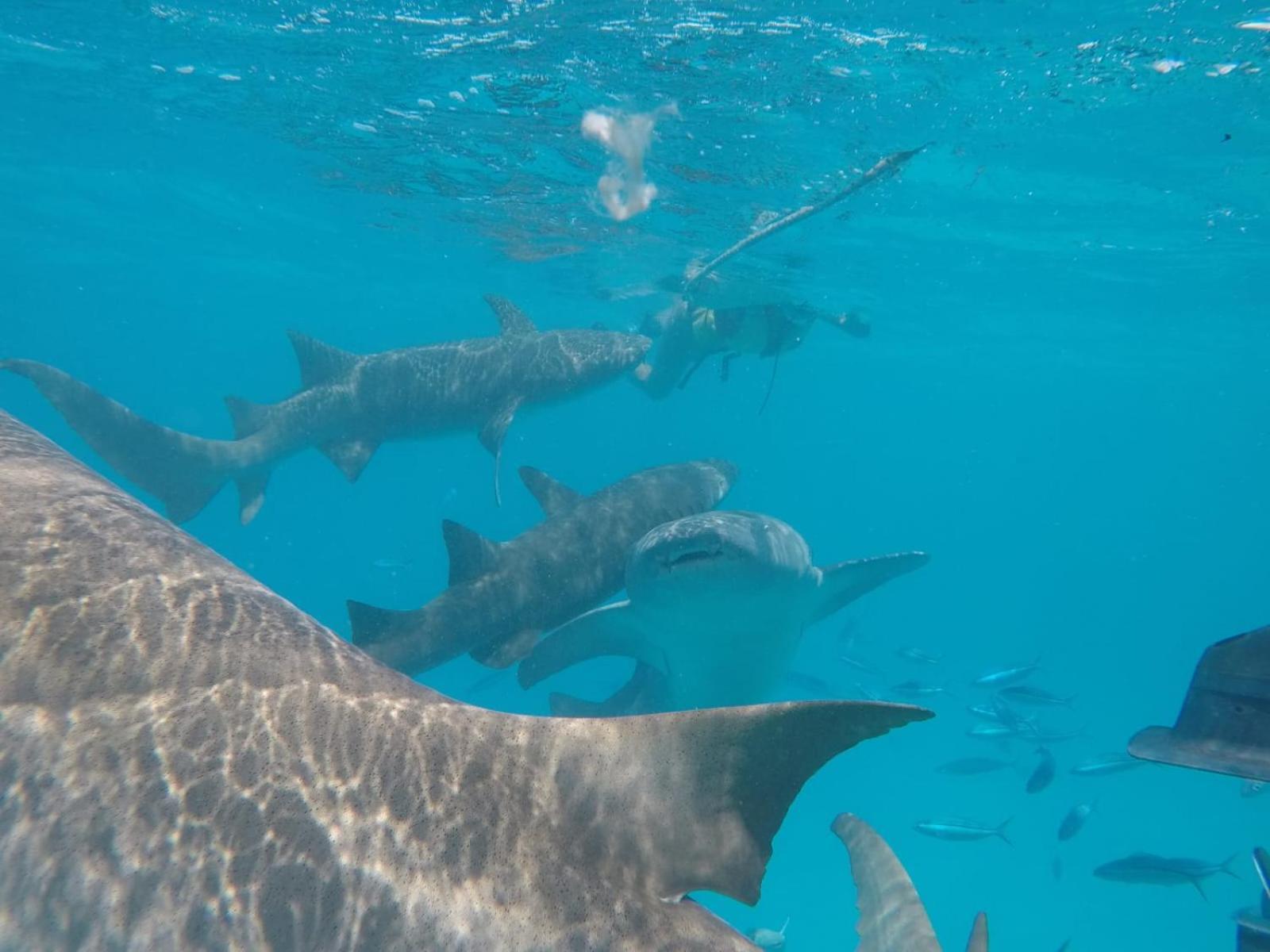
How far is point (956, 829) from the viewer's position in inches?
489

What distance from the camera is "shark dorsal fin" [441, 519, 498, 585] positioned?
6809mm

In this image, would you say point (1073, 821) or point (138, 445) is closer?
point (138, 445)

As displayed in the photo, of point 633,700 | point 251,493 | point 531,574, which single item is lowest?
point 633,700

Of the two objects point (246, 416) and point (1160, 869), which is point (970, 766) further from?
point (246, 416)

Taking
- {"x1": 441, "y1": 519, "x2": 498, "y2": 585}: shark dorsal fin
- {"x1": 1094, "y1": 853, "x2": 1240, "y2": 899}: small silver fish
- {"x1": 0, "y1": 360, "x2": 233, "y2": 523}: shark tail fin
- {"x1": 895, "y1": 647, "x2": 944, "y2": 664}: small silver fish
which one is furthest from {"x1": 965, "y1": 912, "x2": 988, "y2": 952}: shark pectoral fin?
{"x1": 895, "y1": 647, "x2": 944, "y2": 664}: small silver fish

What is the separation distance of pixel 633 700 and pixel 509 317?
6958mm

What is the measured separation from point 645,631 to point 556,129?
1343 centimetres

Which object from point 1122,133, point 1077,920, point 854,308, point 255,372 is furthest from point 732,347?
point 255,372

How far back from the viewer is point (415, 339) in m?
66.9

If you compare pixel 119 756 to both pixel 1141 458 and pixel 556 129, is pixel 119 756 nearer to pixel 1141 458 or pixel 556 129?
pixel 556 129

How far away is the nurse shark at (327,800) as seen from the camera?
2148mm

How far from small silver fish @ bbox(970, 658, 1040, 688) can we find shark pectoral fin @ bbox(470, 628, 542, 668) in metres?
10.3

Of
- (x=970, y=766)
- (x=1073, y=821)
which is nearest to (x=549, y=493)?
(x=1073, y=821)

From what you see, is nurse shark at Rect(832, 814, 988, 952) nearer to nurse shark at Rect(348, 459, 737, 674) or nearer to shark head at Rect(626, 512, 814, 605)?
shark head at Rect(626, 512, 814, 605)
